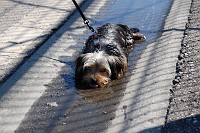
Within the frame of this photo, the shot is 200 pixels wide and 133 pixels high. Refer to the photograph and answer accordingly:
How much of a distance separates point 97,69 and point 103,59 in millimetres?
245

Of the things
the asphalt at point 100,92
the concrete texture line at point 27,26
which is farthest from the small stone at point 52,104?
the concrete texture line at point 27,26

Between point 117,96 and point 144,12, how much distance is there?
3889 millimetres

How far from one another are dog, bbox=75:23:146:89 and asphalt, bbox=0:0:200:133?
0.48ft

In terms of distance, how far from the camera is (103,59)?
262 inches

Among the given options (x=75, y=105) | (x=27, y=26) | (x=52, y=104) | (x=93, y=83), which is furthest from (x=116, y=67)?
(x=27, y=26)

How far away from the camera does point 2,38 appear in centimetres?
831

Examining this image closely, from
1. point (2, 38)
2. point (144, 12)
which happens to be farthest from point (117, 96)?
point (144, 12)

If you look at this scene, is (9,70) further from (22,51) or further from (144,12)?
(144,12)

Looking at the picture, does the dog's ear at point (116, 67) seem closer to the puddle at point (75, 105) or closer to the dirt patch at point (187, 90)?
the puddle at point (75, 105)

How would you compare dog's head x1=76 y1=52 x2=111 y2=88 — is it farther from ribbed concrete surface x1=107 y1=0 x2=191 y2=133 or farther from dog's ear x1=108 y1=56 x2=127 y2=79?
ribbed concrete surface x1=107 y1=0 x2=191 y2=133

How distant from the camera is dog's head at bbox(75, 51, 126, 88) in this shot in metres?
6.39

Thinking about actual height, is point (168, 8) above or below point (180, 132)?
below

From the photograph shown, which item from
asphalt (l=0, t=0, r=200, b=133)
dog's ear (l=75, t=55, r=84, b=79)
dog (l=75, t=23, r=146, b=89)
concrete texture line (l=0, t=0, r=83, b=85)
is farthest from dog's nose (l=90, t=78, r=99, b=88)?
concrete texture line (l=0, t=0, r=83, b=85)

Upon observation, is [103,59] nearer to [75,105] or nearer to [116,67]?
[116,67]
